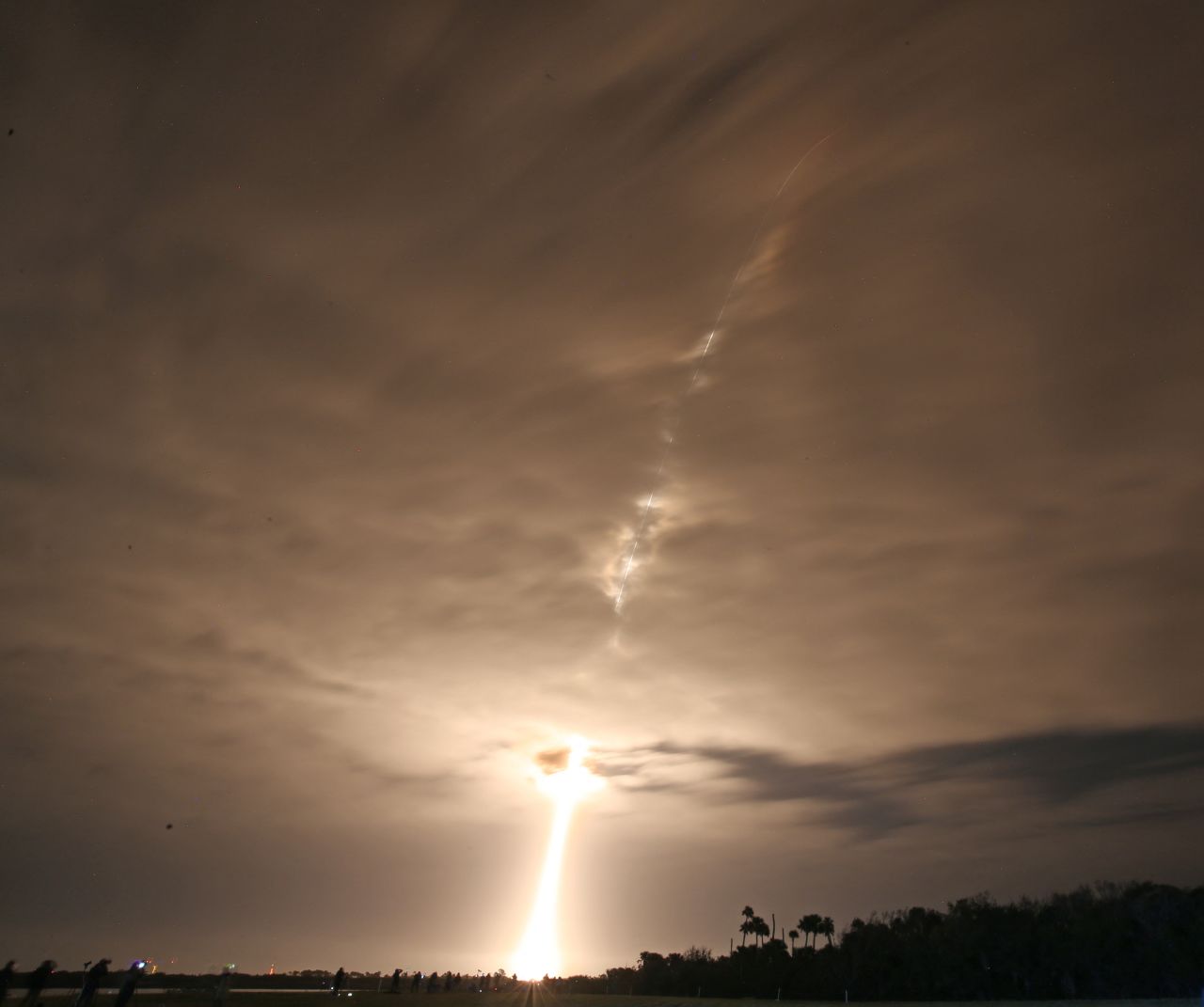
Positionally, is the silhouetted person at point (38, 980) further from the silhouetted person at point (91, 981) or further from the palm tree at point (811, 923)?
the palm tree at point (811, 923)

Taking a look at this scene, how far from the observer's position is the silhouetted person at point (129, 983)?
23641mm

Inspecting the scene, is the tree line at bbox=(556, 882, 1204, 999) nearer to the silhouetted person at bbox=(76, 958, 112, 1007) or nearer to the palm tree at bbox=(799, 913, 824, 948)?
the palm tree at bbox=(799, 913, 824, 948)

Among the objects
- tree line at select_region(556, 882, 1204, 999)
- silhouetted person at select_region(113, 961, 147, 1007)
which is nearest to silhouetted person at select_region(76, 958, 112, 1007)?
silhouetted person at select_region(113, 961, 147, 1007)

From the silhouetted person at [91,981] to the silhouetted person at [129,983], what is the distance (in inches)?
28.1

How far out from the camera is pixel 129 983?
2414 cm

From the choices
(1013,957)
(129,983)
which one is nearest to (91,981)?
(129,983)

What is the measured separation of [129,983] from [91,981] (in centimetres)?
230

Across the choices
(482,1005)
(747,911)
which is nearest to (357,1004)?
(482,1005)

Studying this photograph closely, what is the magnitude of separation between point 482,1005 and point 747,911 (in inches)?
4861

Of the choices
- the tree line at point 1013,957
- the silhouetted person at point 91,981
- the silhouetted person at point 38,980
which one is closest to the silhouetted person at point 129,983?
the silhouetted person at point 91,981

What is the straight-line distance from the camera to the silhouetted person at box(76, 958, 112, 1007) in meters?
24.8

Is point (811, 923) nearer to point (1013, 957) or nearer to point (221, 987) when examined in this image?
point (1013, 957)

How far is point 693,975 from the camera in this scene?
112875 millimetres

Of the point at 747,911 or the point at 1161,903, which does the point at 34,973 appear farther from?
the point at 747,911
